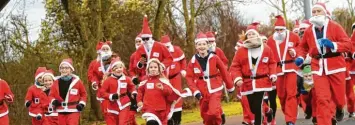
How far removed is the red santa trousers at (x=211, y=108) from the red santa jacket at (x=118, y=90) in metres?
1.99

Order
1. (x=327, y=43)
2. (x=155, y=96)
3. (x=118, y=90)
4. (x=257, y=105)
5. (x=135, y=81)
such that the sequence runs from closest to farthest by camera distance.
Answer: (x=327, y=43)
(x=155, y=96)
(x=257, y=105)
(x=135, y=81)
(x=118, y=90)

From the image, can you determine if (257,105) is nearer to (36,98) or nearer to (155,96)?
(155,96)

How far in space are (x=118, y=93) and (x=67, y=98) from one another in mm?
1060

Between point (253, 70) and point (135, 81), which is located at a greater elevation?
point (253, 70)

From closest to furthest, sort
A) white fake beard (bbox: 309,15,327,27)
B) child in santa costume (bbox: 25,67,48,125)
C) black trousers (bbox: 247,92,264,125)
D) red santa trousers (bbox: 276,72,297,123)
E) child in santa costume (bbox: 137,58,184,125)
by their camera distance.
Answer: white fake beard (bbox: 309,15,327,27), child in santa costume (bbox: 137,58,184,125), black trousers (bbox: 247,92,264,125), red santa trousers (bbox: 276,72,297,123), child in santa costume (bbox: 25,67,48,125)

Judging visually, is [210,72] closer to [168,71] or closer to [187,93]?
[187,93]

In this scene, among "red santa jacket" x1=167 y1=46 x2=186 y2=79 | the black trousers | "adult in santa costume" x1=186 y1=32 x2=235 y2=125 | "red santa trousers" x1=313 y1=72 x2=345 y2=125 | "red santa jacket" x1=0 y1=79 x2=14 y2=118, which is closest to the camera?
"red santa trousers" x1=313 y1=72 x2=345 y2=125

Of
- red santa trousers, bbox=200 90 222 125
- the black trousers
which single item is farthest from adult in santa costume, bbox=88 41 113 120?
the black trousers

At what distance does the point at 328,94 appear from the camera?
9.04 metres

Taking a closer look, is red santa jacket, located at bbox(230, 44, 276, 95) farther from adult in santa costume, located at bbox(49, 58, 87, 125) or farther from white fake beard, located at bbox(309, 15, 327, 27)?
adult in santa costume, located at bbox(49, 58, 87, 125)

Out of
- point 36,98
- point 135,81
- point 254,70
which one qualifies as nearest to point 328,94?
point 254,70

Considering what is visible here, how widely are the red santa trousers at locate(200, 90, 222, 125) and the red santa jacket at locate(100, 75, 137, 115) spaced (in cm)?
199

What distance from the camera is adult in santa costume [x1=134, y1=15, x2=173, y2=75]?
1305 cm

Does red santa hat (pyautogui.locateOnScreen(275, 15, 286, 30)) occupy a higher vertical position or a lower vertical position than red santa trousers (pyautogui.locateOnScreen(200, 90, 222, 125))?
higher
